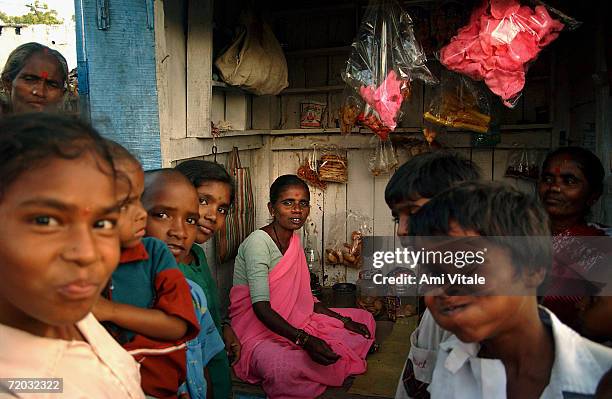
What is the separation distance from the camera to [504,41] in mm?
2350

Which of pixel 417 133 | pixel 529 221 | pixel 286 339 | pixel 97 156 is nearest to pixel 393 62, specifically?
pixel 417 133


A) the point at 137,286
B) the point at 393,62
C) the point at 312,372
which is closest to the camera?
the point at 137,286

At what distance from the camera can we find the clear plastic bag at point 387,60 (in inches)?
108

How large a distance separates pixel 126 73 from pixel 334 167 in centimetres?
185

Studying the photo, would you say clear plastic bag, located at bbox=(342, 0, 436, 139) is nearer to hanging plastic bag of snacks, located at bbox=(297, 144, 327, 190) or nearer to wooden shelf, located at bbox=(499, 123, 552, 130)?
wooden shelf, located at bbox=(499, 123, 552, 130)

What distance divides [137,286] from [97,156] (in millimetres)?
560

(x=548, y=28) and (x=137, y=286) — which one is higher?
(x=548, y=28)

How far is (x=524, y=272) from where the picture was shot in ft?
3.18

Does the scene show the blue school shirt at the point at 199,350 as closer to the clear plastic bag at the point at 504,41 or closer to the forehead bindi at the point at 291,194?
the forehead bindi at the point at 291,194

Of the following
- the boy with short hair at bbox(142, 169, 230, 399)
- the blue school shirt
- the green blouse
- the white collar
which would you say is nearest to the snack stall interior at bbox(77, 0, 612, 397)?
the green blouse

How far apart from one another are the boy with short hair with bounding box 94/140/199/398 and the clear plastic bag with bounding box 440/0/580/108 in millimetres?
1845

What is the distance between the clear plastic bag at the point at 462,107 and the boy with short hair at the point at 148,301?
2.10 metres

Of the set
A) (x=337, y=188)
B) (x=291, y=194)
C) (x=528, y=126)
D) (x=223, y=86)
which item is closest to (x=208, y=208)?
(x=291, y=194)

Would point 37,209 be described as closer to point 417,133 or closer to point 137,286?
point 137,286
